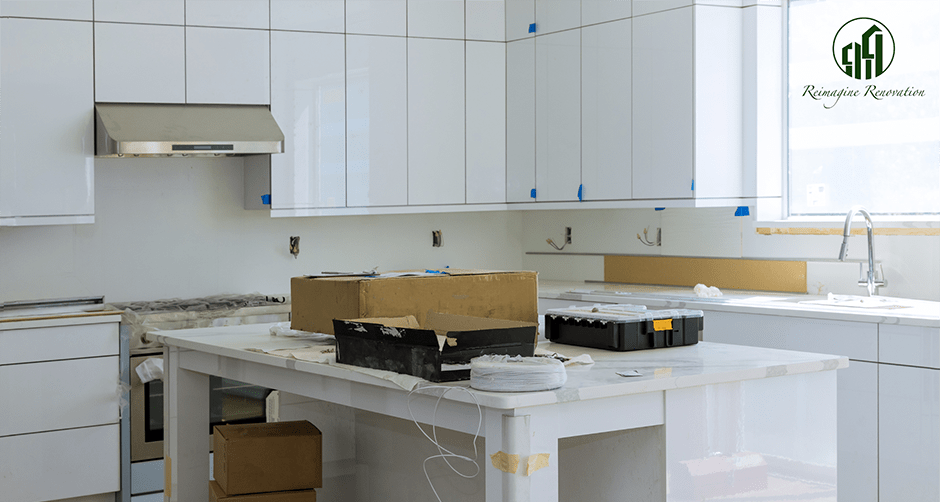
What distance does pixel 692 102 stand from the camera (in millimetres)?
4199

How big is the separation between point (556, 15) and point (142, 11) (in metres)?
2.05

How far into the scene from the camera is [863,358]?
3.42 meters

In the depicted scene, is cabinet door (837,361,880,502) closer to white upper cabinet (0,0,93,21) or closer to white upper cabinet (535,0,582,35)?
white upper cabinet (535,0,582,35)

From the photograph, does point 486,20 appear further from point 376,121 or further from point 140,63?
point 140,63

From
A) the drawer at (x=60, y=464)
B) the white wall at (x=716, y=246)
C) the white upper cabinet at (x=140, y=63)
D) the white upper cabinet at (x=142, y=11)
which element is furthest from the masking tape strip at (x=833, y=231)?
the drawer at (x=60, y=464)

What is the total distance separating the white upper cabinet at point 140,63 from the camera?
411 cm

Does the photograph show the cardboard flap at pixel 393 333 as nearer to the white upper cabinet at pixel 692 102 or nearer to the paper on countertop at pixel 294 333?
the paper on countertop at pixel 294 333

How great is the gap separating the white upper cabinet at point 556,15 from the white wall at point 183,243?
1247 mm

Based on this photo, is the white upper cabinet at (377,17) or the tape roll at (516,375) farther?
the white upper cabinet at (377,17)

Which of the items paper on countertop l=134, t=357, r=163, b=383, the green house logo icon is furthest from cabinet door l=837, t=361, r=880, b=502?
paper on countertop l=134, t=357, r=163, b=383

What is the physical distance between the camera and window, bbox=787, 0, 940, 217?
3.88 m

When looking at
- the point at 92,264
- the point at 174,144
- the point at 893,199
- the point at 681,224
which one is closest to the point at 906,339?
the point at 893,199

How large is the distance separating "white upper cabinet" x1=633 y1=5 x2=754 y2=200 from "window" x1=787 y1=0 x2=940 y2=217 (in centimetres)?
27

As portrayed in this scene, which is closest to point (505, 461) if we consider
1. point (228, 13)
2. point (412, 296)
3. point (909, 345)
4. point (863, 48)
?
point (412, 296)
